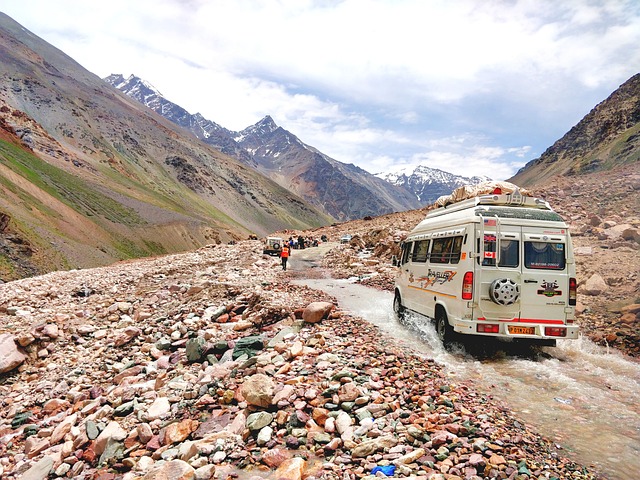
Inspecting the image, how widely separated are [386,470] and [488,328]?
209 inches

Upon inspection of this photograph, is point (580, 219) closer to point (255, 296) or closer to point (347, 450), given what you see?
point (255, 296)

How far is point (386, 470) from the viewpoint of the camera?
4.57 meters

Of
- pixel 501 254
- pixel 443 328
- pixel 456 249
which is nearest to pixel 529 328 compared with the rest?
pixel 501 254

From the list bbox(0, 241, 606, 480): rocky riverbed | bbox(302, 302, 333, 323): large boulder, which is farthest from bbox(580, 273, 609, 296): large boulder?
bbox(302, 302, 333, 323): large boulder

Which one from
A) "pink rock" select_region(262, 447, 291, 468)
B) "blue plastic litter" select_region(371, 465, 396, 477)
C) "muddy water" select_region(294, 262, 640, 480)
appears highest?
"muddy water" select_region(294, 262, 640, 480)

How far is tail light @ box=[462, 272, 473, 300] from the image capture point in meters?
8.90

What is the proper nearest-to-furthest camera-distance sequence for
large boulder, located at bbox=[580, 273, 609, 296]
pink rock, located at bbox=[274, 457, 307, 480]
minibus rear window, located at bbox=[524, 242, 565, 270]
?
pink rock, located at bbox=[274, 457, 307, 480] → minibus rear window, located at bbox=[524, 242, 565, 270] → large boulder, located at bbox=[580, 273, 609, 296]

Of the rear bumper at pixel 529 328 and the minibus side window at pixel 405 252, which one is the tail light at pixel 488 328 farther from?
the minibus side window at pixel 405 252

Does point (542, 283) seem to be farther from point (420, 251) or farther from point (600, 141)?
point (600, 141)

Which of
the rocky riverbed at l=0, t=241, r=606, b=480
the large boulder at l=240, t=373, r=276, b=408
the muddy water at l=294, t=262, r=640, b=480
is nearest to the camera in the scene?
the rocky riverbed at l=0, t=241, r=606, b=480

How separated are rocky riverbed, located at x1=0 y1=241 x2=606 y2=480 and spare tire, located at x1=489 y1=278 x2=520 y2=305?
2.31m

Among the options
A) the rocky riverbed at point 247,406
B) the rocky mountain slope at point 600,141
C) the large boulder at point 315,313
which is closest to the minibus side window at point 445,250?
the rocky riverbed at point 247,406

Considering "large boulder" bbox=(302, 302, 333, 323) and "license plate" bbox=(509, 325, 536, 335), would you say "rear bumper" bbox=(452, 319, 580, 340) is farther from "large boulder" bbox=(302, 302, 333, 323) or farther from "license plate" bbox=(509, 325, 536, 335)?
"large boulder" bbox=(302, 302, 333, 323)

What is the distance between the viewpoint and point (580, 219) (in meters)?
25.3
